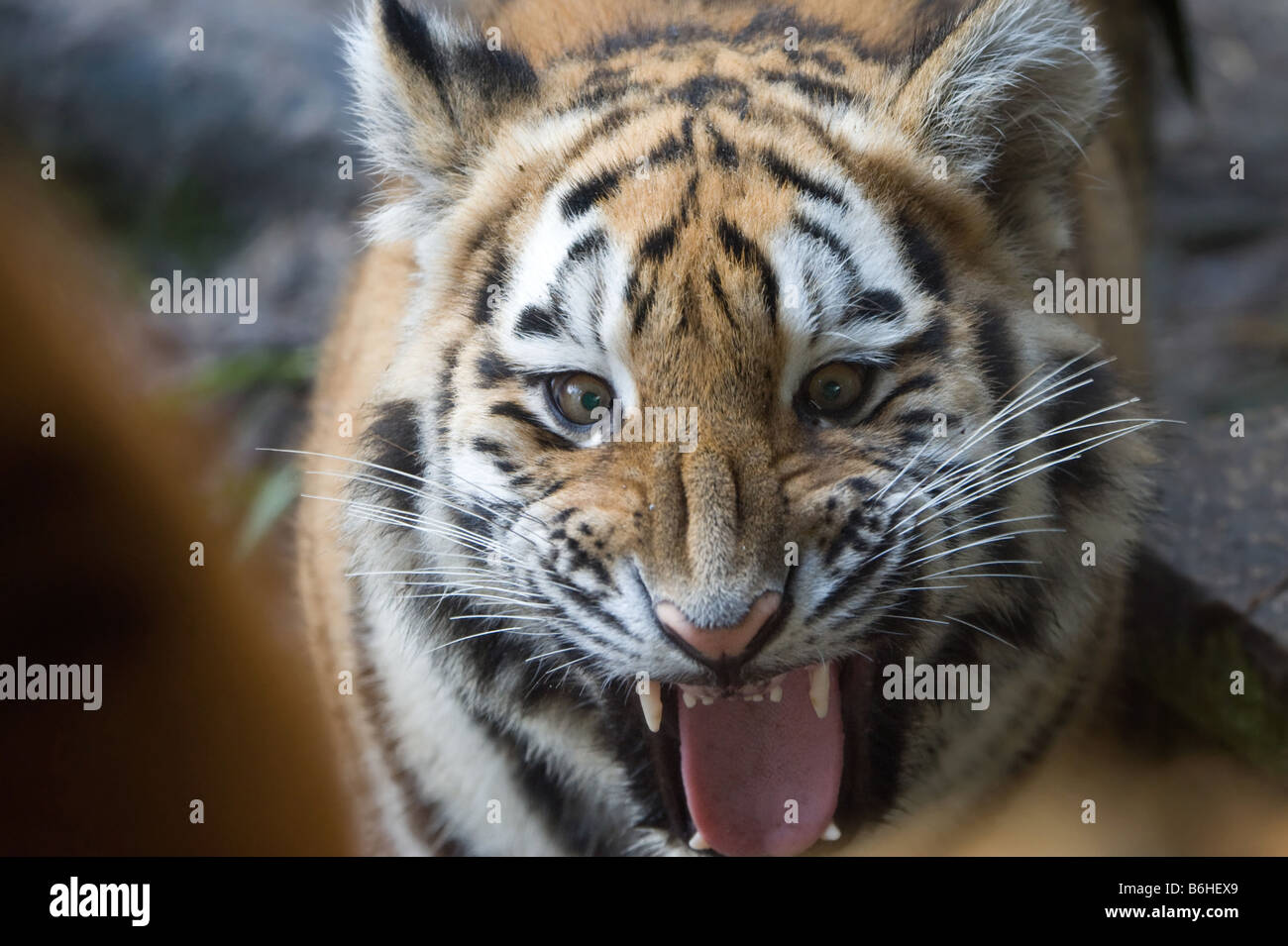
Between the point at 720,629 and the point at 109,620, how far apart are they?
2.43 feet

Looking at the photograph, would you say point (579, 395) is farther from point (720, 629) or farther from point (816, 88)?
point (816, 88)

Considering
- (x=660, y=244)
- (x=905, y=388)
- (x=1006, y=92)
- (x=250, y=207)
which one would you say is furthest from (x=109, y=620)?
(x=250, y=207)

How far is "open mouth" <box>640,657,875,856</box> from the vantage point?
1784 millimetres

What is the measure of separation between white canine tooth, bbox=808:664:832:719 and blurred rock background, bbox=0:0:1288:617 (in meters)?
0.92

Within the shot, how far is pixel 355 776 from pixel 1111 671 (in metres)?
1.45

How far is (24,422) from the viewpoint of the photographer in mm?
1274

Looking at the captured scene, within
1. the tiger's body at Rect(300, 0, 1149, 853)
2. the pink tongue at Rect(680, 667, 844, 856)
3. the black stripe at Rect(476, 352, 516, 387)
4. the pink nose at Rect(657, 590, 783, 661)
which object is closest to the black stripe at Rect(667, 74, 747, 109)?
the tiger's body at Rect(300, 0, 1149, 853)

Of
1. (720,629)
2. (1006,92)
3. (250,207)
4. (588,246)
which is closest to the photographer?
(720,629)

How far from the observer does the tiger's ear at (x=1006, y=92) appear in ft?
5.71

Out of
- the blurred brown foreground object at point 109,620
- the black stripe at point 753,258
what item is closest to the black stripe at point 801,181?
the black stripe at point 753,258

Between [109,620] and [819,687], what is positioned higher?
[109,620]

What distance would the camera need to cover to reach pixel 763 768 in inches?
70.6
